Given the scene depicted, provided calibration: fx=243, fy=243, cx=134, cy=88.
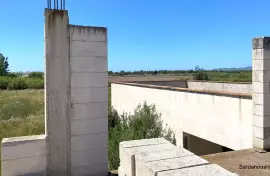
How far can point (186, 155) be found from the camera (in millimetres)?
1899

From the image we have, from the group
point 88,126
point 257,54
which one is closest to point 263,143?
point 257,54

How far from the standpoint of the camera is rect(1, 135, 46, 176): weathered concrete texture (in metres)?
2.90

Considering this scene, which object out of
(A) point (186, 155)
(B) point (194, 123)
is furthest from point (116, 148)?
(A) point (186, 155)

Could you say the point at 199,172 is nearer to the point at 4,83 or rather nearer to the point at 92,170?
the point at 92,170

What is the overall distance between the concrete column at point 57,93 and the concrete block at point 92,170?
126 millimetres

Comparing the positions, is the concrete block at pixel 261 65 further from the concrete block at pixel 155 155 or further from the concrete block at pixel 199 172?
the concrete block at pixel 199 172

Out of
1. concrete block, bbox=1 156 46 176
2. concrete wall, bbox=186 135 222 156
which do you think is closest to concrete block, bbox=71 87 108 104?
concrete block, bbox=1 156 46 176

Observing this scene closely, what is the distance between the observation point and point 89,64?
3.23 metres

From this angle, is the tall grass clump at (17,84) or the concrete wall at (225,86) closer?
the concrete wall at (225,86)

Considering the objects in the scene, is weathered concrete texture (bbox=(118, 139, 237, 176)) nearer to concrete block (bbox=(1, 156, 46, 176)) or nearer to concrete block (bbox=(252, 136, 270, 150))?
concrete block (bbox=(1, 156, 46, 176))

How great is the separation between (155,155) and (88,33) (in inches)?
78.4

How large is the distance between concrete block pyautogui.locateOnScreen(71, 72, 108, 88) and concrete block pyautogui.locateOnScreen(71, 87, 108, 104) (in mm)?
53

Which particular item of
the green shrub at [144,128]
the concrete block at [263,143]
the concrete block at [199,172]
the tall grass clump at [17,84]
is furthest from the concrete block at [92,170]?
the tall grass clump at [17,84]

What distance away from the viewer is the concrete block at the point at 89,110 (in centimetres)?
315
